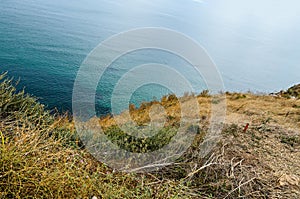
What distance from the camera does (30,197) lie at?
2.21 meters

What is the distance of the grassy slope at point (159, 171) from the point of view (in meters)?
2.24

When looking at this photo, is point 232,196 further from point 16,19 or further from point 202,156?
point 16,19

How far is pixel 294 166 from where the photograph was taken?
3.67 metres

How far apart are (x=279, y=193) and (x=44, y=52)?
107 feet

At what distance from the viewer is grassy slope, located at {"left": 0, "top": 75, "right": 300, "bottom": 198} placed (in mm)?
2238

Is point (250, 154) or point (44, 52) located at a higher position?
point (250, 154)

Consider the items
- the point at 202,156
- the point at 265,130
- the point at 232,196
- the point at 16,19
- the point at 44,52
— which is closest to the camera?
the point at 232,196

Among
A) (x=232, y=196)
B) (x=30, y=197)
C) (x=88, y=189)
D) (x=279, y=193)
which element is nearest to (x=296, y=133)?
(x=279, y=193)

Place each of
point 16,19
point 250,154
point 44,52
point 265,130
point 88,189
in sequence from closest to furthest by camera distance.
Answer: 1. point 88,189
2. point 250,154
3. point 265,130
4. point 44,52
5. point 16,19

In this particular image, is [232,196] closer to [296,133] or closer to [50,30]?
[296,133]

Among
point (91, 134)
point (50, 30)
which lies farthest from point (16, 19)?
point (91, 134)

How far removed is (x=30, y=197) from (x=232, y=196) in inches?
80.0

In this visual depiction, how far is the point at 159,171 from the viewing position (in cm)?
332

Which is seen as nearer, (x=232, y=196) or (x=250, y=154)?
(x=232, y=196)
